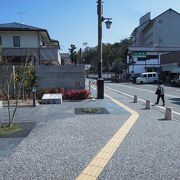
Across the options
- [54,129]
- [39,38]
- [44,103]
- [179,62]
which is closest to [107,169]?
[54,129]

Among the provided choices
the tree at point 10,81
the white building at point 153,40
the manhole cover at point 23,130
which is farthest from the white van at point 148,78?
Answer: the manhole cover at point 23,130

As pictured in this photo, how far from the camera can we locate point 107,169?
7191mm

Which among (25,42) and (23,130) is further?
(25,42)

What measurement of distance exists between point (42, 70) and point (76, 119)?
39.0ft

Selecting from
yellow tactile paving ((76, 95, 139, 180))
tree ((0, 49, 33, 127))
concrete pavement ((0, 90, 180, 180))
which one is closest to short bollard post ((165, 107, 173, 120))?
concrete pavement ((0, 90, 180, 180))

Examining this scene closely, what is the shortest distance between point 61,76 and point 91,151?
1742cm

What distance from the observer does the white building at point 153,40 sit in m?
84.4

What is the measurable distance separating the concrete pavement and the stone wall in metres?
12.0

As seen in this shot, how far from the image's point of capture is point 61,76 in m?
25.8

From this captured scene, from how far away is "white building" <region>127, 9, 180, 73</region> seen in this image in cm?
8444

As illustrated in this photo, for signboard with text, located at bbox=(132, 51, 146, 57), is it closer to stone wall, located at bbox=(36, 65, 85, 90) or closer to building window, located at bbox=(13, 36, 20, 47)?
building window, located at bbox=(13, 36, 20, 47)

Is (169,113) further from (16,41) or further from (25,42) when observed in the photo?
(16,41)

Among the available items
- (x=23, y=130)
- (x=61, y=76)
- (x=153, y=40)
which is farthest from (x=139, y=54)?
(x=23, y=130)

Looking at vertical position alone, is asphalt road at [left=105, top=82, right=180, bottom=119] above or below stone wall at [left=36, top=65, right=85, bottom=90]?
below
